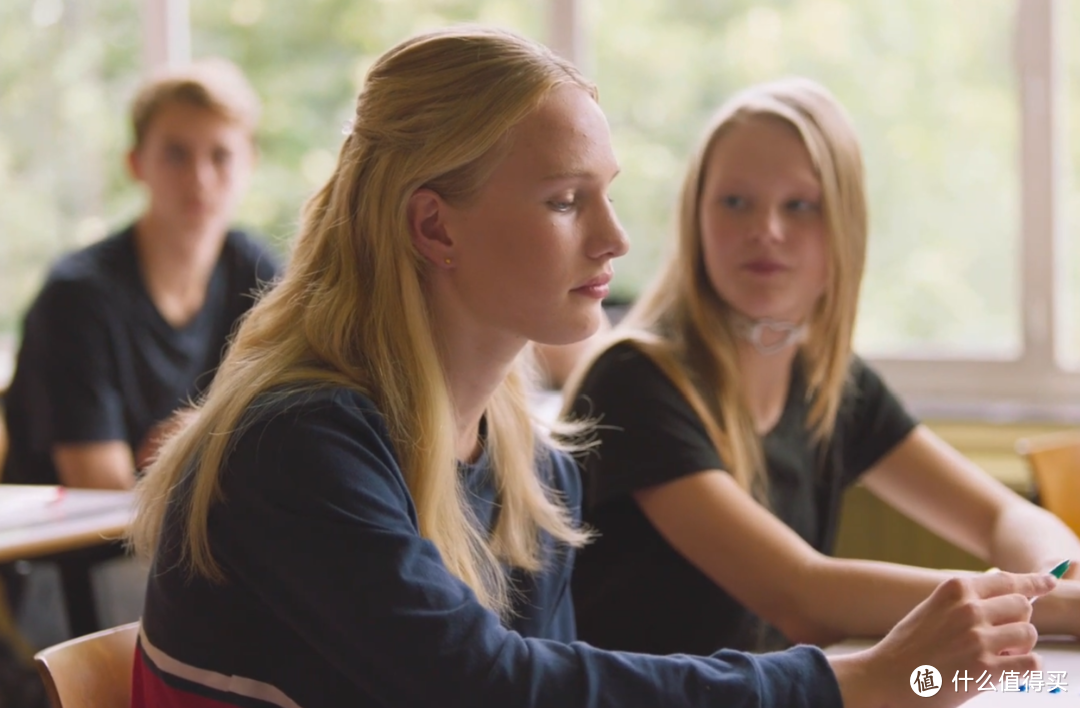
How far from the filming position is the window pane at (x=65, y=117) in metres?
4.24

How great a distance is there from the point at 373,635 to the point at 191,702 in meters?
0.21

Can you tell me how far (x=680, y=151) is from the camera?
3527mm

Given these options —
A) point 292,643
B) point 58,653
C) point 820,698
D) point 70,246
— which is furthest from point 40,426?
point 820,698

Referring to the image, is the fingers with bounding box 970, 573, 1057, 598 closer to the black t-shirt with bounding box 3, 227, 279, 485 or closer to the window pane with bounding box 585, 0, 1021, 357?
the black t-shirt with bounding box 3, 227, 279, 485

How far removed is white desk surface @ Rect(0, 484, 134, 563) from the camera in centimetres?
204

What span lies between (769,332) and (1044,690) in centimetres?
74

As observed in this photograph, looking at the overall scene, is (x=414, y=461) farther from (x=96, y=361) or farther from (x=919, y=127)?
(x=919, y=127)

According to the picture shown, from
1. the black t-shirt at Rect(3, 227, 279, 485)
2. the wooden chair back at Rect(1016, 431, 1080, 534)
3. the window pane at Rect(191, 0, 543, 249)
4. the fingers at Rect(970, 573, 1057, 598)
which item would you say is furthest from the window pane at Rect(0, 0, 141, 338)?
the fingers at Rect(970, 573, 1057, 598)

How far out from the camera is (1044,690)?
1.25 metres

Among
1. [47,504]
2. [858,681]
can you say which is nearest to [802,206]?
[858,681]

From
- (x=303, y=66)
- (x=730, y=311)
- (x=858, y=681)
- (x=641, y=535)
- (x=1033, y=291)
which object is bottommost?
(x=1033, y=291)

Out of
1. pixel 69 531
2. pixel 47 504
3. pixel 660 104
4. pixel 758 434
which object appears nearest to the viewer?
pixel 758 434

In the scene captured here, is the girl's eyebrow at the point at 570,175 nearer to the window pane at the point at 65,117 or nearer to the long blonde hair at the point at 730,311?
the long blonde hair at the point at 730,311

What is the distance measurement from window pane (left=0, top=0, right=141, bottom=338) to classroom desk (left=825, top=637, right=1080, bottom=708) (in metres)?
3.37
